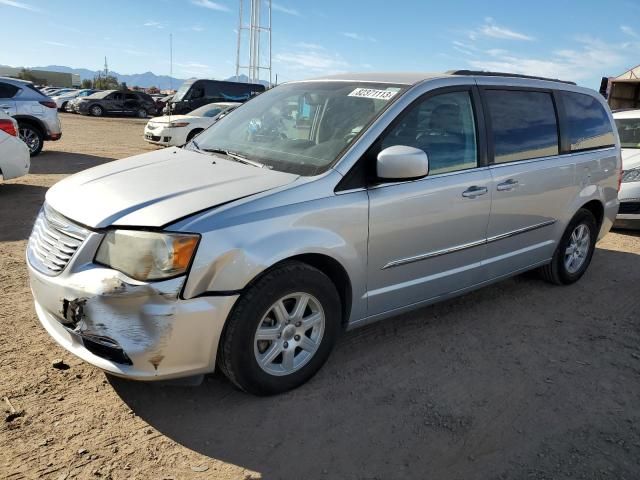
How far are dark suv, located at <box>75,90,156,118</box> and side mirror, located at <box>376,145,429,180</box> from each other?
32580 millimetres

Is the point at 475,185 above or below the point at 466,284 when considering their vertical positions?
above

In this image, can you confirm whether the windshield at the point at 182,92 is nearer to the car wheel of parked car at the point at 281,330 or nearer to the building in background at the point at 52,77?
the car wheel of parked car at the point at 281,330

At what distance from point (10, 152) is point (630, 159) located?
8689mm

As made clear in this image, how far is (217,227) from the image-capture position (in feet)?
8.50

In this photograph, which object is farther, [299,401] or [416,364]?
[416,364]

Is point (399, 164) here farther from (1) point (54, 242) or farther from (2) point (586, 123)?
(2) point (586, 123)

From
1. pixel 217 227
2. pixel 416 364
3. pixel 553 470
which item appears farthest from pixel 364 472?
pixel 217 227

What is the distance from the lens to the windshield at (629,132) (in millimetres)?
8273

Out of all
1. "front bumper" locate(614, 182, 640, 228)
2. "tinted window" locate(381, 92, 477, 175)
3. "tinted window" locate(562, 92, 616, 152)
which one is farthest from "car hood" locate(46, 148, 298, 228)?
"front bumper" locate(614, 182, 640, 228)

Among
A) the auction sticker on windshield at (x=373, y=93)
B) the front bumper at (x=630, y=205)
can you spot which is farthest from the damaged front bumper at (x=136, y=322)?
the front bumper at (x=630, y=205)

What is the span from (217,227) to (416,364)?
5.49 ft

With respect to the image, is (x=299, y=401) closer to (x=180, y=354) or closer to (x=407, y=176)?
(x=180, y=354)

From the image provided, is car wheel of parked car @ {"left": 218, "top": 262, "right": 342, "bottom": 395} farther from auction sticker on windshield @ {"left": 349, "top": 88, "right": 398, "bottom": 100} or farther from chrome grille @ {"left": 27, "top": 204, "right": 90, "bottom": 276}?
auction sticker on windshield @ {"left": 349, "top": 88, "right": 398, "bottom": 100}

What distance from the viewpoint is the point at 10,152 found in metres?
7.55
